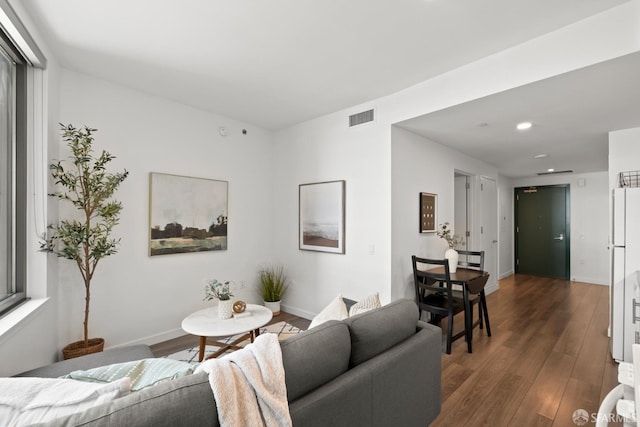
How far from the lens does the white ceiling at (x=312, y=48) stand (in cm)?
191

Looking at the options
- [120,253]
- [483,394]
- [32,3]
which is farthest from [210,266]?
[483,394]

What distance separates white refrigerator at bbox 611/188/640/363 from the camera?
2605 mm

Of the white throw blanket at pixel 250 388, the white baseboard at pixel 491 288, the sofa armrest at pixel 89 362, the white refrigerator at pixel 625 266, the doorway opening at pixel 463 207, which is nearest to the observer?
the white throw blanket at pixel 250 388

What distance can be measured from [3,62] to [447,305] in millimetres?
4159

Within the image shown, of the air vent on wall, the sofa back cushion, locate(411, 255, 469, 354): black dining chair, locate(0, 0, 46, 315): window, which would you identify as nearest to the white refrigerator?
locate(411, 255, 469, 354): black dining chair

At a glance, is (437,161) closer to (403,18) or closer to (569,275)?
(403,18)

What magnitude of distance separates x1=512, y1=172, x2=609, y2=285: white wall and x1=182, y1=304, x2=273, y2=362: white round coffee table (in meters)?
6.76

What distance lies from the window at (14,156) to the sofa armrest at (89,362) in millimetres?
524

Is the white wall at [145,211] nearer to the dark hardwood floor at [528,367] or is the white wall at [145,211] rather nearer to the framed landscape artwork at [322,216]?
the dark hardwood floor at [528,367]

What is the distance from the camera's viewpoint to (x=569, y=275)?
20.3 ft

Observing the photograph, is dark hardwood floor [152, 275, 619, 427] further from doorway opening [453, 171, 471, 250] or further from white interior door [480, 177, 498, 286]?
doorway opening [453, 171, 471, 250]

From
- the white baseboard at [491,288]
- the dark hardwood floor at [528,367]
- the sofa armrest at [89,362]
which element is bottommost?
the dark hardwood floor at [528,367]

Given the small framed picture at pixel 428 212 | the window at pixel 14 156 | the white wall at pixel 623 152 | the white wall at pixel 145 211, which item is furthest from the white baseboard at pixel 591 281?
the window at pixel 14 156

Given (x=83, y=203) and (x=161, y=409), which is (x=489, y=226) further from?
(x=83, y=203)
